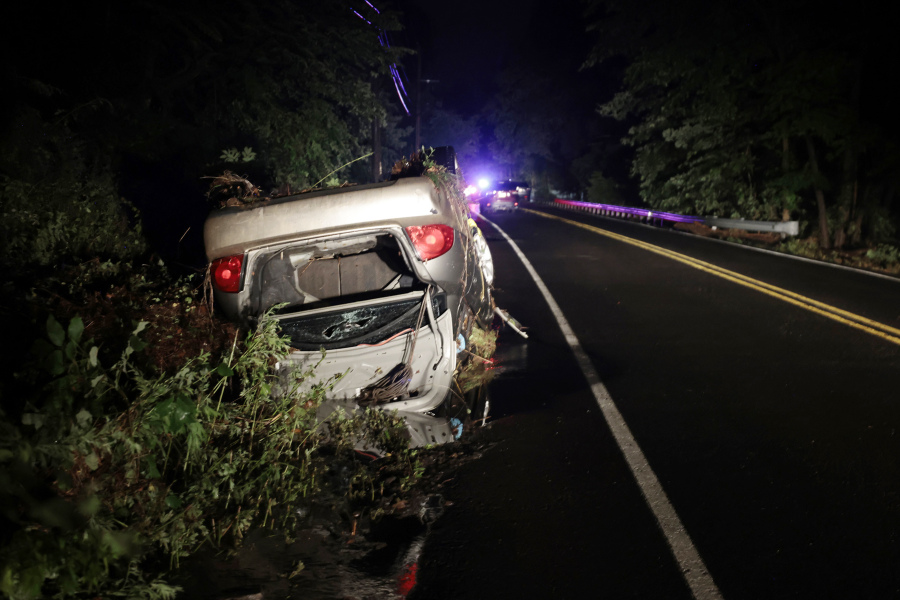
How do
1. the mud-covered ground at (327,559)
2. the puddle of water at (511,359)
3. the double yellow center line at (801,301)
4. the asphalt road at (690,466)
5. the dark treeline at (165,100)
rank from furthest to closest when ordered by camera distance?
the dark treeline at (165,100)
the double yellow center line at (801,301)
the puddle of water at (511,359)
the asphalt road at (690,466)
the mud-covered ground at (327,559)

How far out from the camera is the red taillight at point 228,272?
506 cm

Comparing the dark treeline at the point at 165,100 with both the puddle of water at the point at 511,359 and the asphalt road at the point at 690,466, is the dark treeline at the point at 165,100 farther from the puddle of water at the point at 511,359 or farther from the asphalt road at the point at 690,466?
the asphalt road at the point at 690,466

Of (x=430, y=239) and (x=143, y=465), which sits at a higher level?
(x=430, y=239)

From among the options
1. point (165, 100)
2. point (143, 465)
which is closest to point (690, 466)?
point (143, 465)

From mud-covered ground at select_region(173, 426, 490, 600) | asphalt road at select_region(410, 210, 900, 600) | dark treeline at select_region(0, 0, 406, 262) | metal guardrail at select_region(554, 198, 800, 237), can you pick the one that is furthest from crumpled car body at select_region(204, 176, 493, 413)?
metal guardrail at select_region(554, 198, 800, 237)

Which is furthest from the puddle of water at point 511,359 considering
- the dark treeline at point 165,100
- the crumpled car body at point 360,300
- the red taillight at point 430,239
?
the dark treeline at point 165,100

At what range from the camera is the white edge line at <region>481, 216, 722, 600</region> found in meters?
3.32

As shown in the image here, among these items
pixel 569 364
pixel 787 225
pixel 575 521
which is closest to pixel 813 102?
pixel 787 225

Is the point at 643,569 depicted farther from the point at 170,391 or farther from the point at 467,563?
the point at 170,391

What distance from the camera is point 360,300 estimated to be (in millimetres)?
5164

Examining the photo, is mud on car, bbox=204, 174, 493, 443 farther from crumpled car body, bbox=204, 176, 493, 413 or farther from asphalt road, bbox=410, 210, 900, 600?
asphalt road, bbox=410, 210, 900, 600

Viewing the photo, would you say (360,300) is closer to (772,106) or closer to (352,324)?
(352,324)

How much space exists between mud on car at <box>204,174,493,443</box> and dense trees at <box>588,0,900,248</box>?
18.0 m

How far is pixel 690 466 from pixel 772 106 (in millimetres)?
19118
